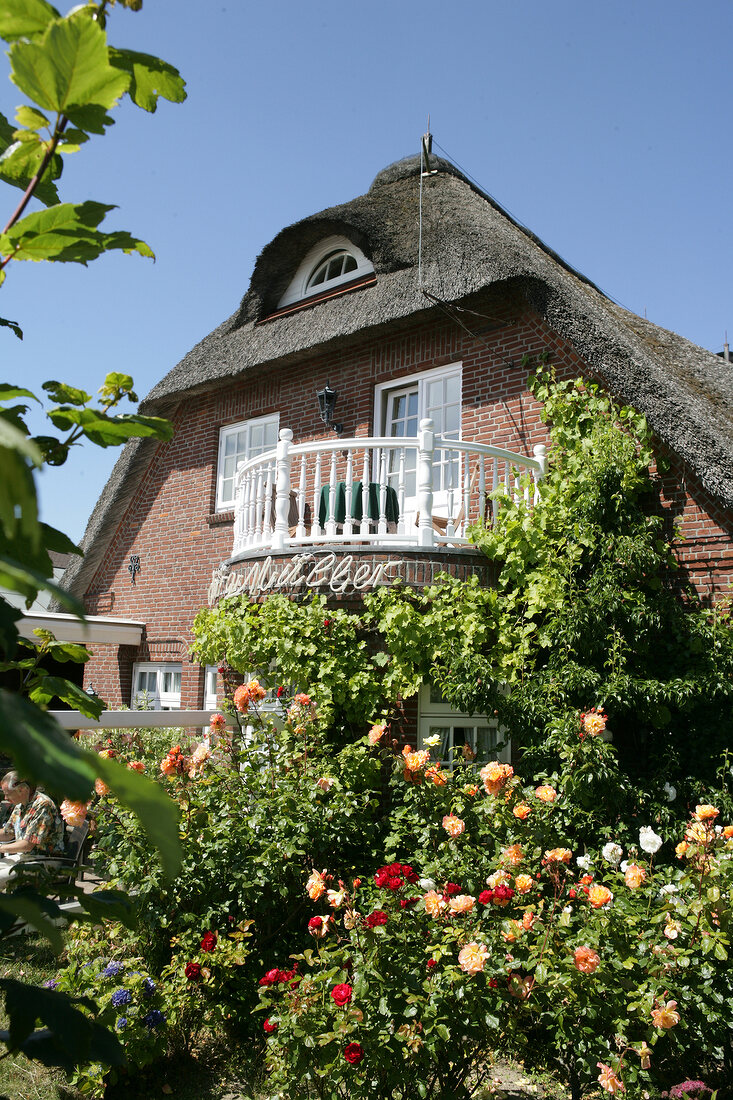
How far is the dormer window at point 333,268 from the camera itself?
35.0ft

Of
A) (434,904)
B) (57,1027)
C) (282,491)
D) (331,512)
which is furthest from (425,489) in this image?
(57,1027)

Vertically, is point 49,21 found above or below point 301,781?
above

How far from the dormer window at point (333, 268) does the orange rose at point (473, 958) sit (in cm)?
891

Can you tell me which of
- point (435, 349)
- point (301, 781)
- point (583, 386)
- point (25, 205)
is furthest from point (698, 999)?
point (435, 349)

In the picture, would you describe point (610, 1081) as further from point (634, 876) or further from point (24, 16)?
point (24, 16)

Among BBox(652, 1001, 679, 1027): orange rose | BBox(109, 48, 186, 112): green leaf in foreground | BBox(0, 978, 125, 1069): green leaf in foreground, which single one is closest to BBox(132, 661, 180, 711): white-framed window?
BBox(652, 1001, 679, 1027): orange rose

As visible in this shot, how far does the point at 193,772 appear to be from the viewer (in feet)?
17.2

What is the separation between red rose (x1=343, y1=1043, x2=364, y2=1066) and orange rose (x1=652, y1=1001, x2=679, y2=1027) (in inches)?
43.3

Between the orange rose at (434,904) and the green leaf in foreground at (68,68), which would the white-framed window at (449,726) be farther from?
the green leaf in foreground at (68,68)

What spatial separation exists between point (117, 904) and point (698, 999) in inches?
118

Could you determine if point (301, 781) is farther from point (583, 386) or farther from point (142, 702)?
point (142, 702)

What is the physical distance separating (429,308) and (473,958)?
677 cm

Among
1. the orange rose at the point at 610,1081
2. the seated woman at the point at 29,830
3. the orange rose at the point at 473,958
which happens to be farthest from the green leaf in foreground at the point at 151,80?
the seated woman at the point at 29,830

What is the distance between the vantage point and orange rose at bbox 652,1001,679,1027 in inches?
120
